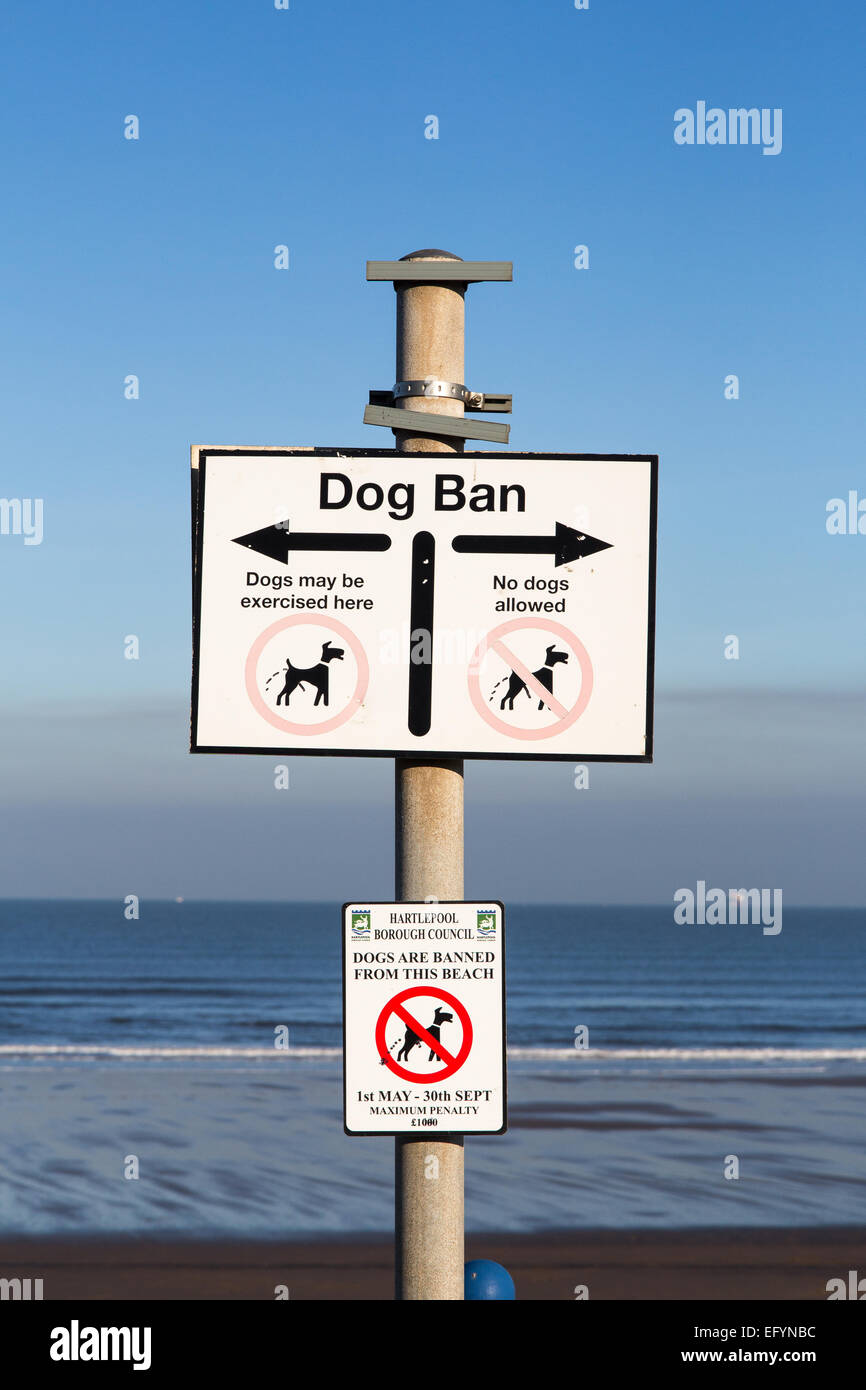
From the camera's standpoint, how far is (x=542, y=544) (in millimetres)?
3854

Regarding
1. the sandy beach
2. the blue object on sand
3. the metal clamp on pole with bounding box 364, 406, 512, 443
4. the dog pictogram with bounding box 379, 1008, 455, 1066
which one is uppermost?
the metal clamp on pole with bounding box 364, 406, 512, 443

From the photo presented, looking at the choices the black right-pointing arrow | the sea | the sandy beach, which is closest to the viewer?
the black right-pointing arrow

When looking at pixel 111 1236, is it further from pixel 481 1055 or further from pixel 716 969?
pixel 716 969

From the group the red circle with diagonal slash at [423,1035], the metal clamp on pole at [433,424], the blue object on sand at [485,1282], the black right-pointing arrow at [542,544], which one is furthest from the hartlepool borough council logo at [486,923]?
the blue object on sand at [485,1282]

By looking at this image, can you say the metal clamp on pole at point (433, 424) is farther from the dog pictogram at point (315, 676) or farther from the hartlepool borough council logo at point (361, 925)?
the hartlepool borough council logo at point (361, 925)

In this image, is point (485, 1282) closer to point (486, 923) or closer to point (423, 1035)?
point (423, 1035)

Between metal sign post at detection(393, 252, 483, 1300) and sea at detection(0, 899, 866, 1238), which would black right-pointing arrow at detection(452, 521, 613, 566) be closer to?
metal sign post at detection(393, 252, 483, 1300)

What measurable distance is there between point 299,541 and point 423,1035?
156 centimetres

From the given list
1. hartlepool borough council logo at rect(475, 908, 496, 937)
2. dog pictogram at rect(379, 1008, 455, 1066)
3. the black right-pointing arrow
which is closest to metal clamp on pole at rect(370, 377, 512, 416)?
the black right-pointing arrow

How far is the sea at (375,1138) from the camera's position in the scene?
13773 millimetres

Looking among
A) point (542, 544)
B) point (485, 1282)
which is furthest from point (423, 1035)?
point (485, 1282)

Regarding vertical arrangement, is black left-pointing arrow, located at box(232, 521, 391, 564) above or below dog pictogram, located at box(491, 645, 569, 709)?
above

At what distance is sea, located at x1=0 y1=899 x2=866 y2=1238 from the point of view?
13773 millimetres

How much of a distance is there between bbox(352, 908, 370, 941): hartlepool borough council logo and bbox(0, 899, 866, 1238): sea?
1024 cm
